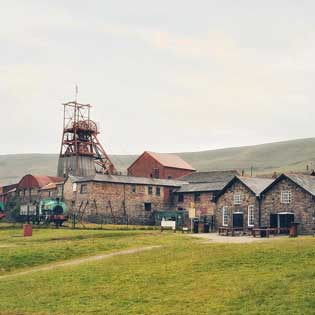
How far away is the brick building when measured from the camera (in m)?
118

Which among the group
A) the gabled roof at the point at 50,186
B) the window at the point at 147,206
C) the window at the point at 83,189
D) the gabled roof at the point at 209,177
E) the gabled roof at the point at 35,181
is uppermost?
the gabled roof at the point at 209,177

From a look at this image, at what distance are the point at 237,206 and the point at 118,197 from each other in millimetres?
24481

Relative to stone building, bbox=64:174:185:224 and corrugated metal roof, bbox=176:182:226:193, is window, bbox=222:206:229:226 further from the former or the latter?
stone building, bbox=64:174:185:224

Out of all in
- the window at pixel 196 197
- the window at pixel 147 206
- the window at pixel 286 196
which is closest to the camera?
the window at pixel 286 196

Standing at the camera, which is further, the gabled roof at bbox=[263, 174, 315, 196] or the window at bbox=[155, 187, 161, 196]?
the window at bbox=[155, 187, 161, 196]

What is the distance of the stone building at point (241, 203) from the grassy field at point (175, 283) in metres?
25.1

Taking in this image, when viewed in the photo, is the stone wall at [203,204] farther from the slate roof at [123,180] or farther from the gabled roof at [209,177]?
the gabled roof at [209,177]

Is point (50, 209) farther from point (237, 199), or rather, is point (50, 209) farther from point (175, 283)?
point (175, 283)

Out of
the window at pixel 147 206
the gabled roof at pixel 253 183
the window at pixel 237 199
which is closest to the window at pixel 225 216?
the window at pixel 237 199

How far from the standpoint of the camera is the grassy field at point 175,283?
24297 millimetres

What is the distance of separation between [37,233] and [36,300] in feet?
118

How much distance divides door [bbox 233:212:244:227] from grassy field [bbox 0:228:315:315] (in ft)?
85.9

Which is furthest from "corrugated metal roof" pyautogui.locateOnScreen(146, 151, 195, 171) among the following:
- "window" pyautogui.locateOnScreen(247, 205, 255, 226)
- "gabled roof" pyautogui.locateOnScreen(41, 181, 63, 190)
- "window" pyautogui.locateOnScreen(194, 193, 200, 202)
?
"window" pyautogui.locateOnScreen(247, 205, 255, 226)

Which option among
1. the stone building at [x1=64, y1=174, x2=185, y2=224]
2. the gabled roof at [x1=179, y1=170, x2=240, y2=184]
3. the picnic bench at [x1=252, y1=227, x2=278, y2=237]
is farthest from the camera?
the gabled roof at [x1=179, y1=170, x2=240, y2=184]
